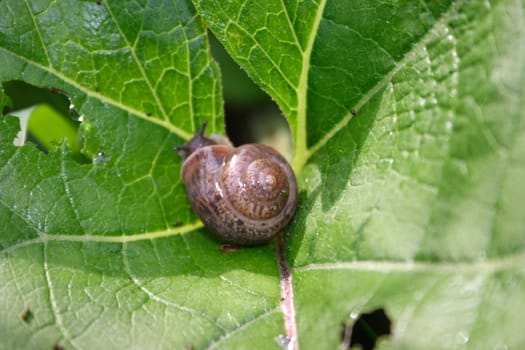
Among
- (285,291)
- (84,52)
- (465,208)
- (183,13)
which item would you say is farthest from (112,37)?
(465,208)

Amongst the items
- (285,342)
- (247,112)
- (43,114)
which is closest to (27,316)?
(285,342)

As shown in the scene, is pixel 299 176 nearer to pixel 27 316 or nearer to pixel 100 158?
pixel 100 158

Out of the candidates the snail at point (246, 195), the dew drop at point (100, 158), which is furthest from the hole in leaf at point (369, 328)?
the dew drop at point (100, 158)

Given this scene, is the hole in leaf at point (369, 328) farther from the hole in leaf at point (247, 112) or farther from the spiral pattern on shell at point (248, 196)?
the hole in leaf at point (247, 112)

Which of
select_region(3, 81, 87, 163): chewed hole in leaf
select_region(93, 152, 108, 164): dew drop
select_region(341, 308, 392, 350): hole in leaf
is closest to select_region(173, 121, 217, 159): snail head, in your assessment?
select_region(93, 152, 108, 164): dew drop

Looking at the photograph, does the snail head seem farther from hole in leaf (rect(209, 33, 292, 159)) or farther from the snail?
hole in leaf (rect(209, 33, 292, 159))

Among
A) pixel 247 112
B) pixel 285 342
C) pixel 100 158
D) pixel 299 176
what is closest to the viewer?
pixel 285 342
